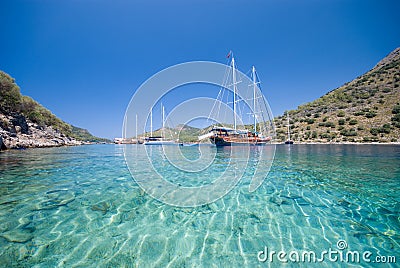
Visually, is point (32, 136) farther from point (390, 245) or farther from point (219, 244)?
point (390, 245)

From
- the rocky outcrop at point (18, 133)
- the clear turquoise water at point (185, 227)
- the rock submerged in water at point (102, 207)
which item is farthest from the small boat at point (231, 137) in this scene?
the rocky outcrop at point (18, 133)

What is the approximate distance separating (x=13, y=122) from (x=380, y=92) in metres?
86.9

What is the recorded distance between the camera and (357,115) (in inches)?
1804

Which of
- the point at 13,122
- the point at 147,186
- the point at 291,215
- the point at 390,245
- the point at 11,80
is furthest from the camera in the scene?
the point at 11,80

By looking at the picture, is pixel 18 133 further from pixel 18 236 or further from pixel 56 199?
pixel 18 236

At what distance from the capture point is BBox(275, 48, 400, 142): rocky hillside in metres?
38.9

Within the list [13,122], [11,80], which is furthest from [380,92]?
[11,80]

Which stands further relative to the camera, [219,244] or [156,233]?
[156,233]

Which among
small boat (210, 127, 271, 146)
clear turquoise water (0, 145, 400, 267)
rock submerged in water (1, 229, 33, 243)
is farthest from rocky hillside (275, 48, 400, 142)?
rock submerged in water (1, 229, 33, 243)

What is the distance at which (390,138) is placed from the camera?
116 feet

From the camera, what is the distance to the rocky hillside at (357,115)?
38.9m

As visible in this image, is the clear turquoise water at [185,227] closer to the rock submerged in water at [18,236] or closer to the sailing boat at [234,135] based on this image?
the rock submerged in water at [18,236]

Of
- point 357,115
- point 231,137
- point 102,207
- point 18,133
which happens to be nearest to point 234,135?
point 231,137

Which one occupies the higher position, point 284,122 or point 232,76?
point 232,76
